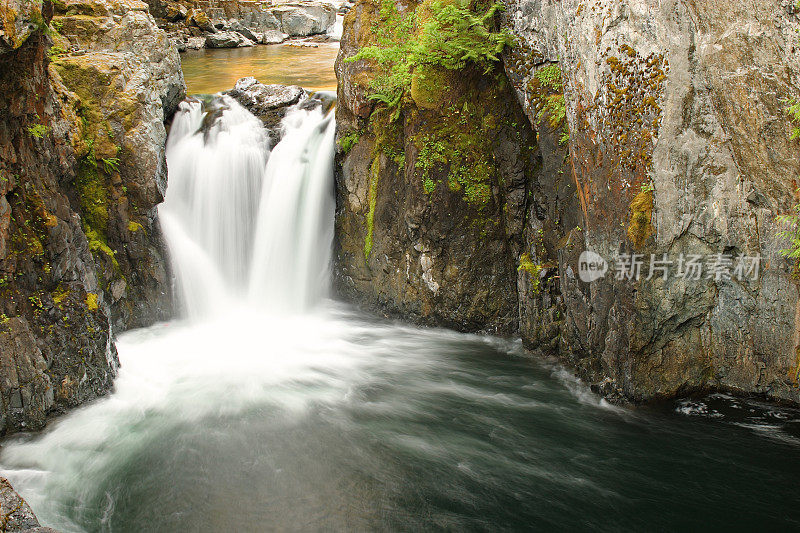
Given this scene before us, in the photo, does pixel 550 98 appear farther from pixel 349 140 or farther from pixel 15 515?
pixel 15 515

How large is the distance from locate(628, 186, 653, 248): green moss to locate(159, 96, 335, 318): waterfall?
573 cm

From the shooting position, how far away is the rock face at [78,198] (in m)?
5.92

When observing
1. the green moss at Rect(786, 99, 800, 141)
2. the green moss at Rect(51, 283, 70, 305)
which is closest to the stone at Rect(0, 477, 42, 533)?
the green moss at Rect(51, 283, 70, 305)

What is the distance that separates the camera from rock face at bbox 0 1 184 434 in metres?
5.92

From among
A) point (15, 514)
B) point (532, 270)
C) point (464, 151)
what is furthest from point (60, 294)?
point (532, 270)

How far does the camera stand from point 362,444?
624 centimetres

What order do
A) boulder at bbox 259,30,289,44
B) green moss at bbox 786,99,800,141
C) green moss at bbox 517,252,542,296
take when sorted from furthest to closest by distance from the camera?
boulder at bbox 259,30,289,44 → green moss at bbox 517,252,542,296 → green moss at bbox 786,99,800,141

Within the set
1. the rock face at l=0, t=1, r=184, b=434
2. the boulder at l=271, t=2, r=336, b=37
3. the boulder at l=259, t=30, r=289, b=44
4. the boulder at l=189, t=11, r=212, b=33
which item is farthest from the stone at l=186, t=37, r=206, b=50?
the rock face at l=0, t=1, r=184, b=434

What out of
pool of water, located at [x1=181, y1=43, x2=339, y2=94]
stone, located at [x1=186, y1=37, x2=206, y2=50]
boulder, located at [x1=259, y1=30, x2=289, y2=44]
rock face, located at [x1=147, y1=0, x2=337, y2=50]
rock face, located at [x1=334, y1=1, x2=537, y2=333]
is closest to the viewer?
rock face, located at [x1=334, y1=1, x2=537, y2=333]

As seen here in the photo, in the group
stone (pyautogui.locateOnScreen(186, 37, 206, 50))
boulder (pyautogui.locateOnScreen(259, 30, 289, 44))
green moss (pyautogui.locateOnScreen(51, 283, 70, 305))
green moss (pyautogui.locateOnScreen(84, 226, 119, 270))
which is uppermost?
boulder (pyautogui.locateOnScreen(259, 30, 289, 44))

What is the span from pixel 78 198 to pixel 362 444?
5.34 m

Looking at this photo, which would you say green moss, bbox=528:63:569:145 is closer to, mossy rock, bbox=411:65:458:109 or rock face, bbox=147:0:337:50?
mossy rock, bbox=411:65:458:109

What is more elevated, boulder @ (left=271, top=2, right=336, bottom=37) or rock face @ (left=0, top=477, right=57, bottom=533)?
boulder @ (left=271, top=2, right=336, bottom=37)

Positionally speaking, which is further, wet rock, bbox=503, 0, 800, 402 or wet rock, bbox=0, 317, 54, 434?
wet rock, bbox=0, 317, 54, 434
